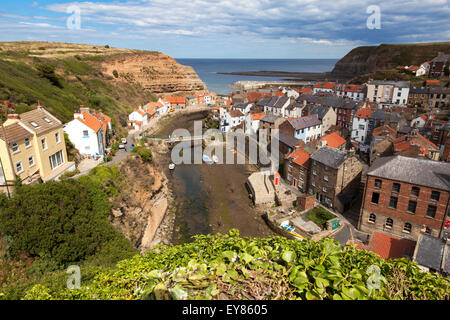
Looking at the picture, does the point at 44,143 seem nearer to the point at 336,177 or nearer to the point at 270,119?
the point at 336,177

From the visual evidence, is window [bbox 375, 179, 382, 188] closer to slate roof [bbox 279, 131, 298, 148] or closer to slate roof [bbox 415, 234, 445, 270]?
slate roof [bbox 415, 234, 445, 270]

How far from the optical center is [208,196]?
3797 centimetres

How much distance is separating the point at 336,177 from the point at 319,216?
4808 millimetres

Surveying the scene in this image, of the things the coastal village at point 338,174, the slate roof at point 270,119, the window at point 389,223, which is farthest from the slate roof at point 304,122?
the window at point 389,223

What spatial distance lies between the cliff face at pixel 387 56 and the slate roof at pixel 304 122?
9728 centimetres

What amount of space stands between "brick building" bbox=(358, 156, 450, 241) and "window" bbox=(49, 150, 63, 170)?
3096 centimetres

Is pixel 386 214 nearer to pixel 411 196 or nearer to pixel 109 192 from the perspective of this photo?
pixel 411 196

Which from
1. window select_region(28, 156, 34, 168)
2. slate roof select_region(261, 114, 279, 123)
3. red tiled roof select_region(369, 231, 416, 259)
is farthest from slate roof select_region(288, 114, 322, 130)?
window select_region(28, 156, 34, 168)

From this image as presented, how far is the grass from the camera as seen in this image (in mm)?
28616

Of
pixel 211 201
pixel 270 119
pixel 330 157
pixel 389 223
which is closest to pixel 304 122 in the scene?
pixel 270 119

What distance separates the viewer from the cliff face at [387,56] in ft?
384

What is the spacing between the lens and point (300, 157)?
36219 mm

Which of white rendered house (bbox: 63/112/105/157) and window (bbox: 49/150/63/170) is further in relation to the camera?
white rendered house (bbox: 63/112/105/157)

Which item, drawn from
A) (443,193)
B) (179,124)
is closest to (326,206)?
(443,193)
